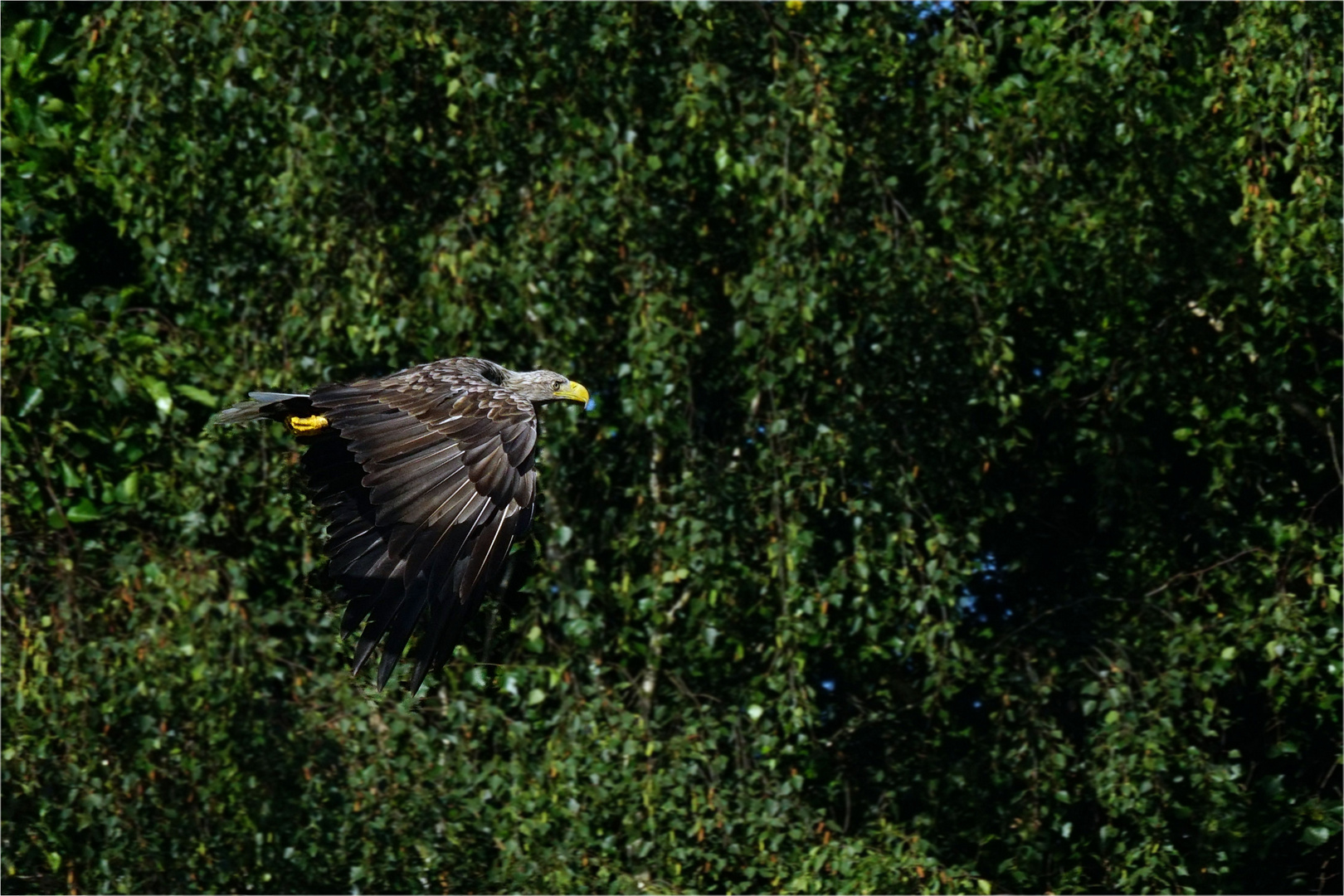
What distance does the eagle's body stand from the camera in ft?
14.8

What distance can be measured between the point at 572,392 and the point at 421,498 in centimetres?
143

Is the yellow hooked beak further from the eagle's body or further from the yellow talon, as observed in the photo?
the yellow talon

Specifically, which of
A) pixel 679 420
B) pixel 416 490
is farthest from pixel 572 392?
pixel 416 490

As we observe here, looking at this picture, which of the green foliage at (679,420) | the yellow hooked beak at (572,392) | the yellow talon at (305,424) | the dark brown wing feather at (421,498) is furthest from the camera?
the green foliage at (679,420)

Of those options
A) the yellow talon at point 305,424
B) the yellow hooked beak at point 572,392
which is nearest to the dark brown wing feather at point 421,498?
the yellow talon at point 305,424

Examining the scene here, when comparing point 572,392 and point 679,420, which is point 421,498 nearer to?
point 572,392

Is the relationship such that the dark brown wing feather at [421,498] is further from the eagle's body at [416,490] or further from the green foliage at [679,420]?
the green foliage at [679,420]

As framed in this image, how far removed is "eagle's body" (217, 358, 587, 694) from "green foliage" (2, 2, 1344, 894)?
115 cm

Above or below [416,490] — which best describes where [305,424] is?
above

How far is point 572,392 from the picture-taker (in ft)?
20.1

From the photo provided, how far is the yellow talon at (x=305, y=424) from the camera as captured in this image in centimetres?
552

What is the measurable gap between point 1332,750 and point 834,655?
6.46ft

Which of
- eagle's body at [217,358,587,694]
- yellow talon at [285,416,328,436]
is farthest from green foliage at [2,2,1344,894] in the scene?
eagle's body at [217,358,587,694]

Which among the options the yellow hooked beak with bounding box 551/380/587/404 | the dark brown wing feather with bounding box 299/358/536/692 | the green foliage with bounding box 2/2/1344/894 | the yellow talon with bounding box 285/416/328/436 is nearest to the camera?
the dark brown wing feather with bounding box 299/358/536/692
